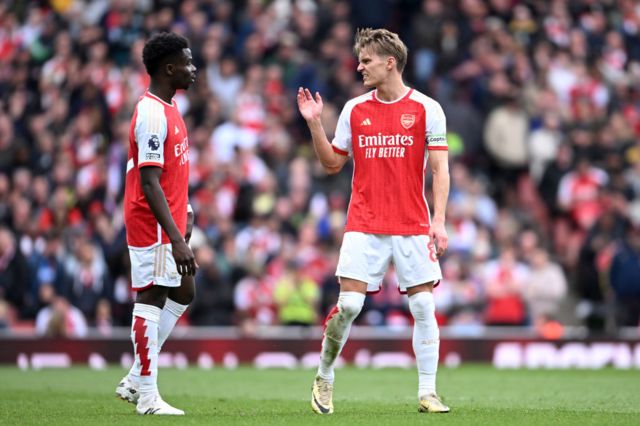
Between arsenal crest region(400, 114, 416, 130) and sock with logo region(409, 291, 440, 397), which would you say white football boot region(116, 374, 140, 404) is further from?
arsenal crest region(400, 114, 416, 130)

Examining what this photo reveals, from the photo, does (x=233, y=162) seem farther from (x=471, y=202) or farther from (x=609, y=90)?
(x=609, y=90)

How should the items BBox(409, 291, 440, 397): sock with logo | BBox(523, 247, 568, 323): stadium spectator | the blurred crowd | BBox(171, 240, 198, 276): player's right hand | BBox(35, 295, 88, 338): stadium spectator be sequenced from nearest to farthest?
BBox(171, 240, 198, 276): player's right hand
BBox(409, 291, 440, 397): sock with logo
BBox(35, 295, 88, 338): stadium spectator
the blurred crowd
BBox(523, 247, 568, 323): stadium spectator

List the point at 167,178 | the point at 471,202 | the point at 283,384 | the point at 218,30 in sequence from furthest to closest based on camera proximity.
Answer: the point at 218,30 < the point at 471,202 < the point at 283,384 < the point at 167,178

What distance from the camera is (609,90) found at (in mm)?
22875

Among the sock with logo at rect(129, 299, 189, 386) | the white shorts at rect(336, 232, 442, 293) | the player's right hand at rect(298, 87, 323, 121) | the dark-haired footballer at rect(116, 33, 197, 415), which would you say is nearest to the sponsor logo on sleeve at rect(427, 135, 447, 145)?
the white shorts at rect(336, 232, 442, 293)

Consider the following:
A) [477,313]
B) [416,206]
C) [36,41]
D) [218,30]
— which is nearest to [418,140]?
[416,206]

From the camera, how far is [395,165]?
31.8 ft

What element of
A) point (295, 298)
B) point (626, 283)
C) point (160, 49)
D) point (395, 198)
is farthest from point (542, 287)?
point (160, 49)

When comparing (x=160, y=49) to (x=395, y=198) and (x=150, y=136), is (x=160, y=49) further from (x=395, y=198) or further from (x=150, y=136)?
(x=395, y=198)

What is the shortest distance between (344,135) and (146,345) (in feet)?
7.19

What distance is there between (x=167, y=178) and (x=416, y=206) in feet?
6.16

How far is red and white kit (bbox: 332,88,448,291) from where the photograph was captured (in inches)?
380

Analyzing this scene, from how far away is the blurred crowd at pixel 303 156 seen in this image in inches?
756

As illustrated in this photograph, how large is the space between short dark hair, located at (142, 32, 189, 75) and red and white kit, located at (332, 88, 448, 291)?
5.05ft
